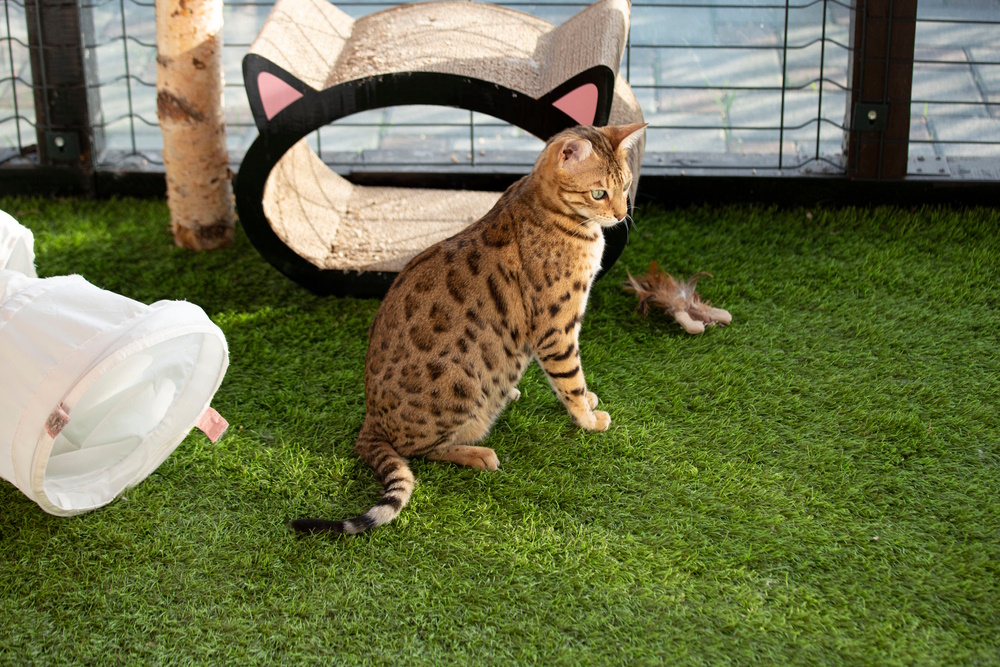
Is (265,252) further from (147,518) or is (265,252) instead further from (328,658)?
(328,658)

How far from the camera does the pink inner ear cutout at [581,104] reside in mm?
2705

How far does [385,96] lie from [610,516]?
141 centimetres

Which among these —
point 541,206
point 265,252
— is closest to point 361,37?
point 265,252

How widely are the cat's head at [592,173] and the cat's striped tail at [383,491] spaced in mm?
766

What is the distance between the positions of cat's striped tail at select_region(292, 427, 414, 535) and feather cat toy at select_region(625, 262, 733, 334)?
1109 millimetres

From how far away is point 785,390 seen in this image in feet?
8.88

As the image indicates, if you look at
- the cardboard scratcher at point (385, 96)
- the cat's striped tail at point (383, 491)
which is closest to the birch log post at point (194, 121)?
the cardboard scratcher at point (385, 96)

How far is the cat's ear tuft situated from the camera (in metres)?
2.27

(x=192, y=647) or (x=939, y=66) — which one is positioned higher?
(x=939, y=66)

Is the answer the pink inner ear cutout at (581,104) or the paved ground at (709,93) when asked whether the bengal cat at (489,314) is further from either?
the paved ground at (709,93)

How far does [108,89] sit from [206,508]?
3475 millimetres

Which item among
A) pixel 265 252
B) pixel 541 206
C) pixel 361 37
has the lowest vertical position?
pixel 265 252

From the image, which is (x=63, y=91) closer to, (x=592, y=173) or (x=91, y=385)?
(x=91, y=385)

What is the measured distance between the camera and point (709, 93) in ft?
15.8
